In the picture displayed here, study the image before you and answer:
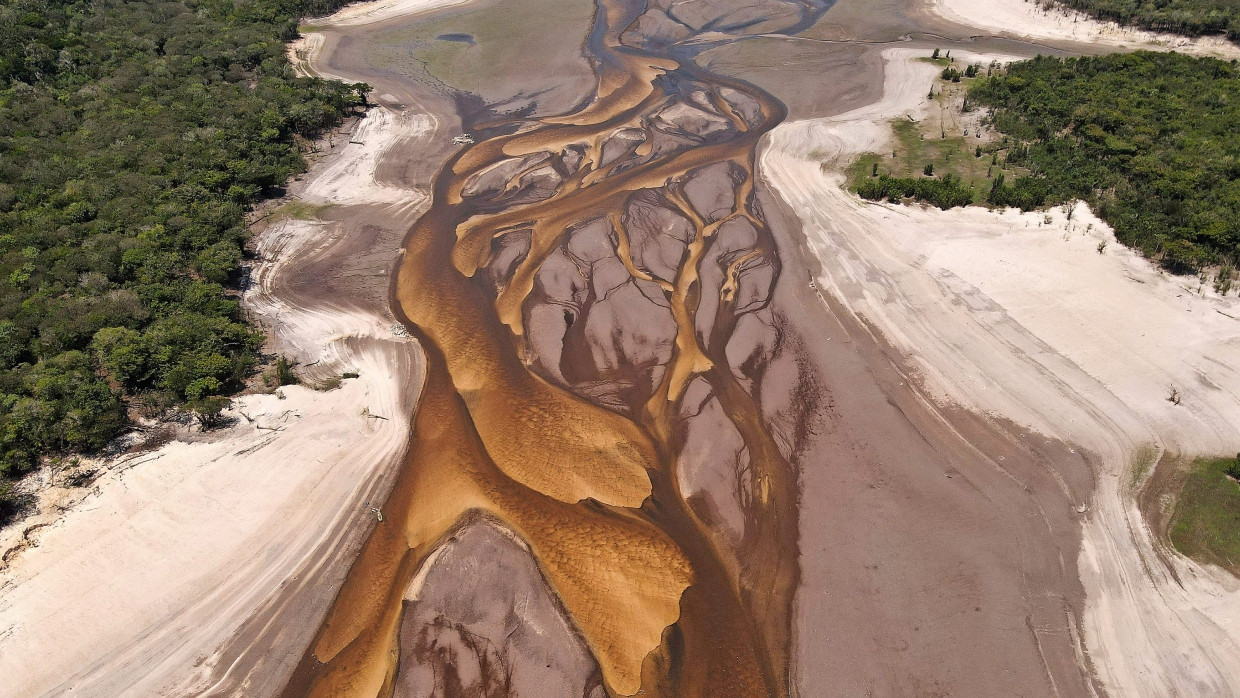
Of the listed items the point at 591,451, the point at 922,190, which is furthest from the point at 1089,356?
the point at 591,451

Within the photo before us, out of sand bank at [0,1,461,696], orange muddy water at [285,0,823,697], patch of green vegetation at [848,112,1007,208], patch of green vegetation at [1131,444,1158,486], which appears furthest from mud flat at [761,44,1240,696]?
sand bank at [0,1,461,696]

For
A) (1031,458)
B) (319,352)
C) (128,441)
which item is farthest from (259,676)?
(1031,458)

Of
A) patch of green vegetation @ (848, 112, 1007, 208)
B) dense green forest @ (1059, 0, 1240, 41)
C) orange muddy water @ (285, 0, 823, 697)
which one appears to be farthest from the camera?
dense green forest @ (1059, 0, 1240, 41)

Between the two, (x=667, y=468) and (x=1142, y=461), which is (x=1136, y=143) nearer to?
(x=1142, y=461)

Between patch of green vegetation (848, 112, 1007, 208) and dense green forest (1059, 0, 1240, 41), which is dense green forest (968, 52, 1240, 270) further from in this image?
dense green forest (1059, 0, 1240, 41)

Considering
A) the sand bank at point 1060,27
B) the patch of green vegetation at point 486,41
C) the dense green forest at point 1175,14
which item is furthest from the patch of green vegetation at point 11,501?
the dense green forest at point 1175,14

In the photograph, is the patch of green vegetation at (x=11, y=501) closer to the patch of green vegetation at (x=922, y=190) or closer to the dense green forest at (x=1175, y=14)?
the patch of green vegetation at (x=922, y=190)

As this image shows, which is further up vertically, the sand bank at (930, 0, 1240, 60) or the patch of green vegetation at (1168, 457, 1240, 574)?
the sand bank at (930, 0, 1240, 60)

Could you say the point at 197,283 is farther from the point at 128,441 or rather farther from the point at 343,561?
the point at 343,561
